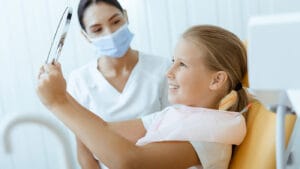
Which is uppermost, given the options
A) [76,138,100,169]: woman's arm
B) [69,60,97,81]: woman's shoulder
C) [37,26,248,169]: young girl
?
[37,26,248,169]: young girl

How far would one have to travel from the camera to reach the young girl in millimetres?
1077

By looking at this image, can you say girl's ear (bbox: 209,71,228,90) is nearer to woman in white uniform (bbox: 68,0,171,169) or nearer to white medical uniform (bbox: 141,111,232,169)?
white medical uniform (bbox: 141,111,232,169)

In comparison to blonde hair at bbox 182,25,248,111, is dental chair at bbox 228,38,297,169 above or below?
below

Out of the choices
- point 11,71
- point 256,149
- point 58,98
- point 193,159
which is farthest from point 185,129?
point 11,71

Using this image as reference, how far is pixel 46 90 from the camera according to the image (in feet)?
3.39

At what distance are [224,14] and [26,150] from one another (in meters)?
A: 1.17

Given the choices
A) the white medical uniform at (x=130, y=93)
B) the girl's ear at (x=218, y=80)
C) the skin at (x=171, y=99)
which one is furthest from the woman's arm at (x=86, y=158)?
the girl's ear at (x=218, y=80)

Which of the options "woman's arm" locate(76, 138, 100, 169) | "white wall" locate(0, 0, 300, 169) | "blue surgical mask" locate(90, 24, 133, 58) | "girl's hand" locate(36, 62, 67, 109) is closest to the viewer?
"girl's hand" locate(36, 62, 67, 109)

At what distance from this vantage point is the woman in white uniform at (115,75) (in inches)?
66.9

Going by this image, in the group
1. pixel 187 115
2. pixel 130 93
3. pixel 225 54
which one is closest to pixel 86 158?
pixel 130 93

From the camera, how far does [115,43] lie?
1.73 metres

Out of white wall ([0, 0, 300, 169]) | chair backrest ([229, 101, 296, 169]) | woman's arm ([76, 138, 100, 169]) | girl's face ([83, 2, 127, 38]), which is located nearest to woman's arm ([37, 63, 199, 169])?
chair backrest ([229, 101, 296, 169])

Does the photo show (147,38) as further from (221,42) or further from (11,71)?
(221,42)

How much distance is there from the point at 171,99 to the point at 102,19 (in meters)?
0.56
